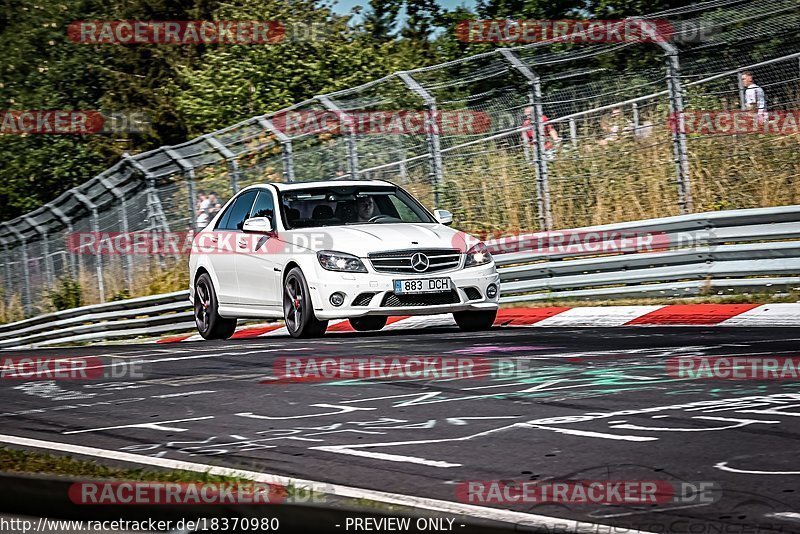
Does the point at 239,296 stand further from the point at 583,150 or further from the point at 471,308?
the point at 583,150

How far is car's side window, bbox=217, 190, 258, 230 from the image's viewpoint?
46.2 feet

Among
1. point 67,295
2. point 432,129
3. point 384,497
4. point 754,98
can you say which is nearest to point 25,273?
point 67,295

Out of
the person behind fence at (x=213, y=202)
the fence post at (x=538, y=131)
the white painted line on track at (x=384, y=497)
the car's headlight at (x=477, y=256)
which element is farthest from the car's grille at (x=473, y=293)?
the person behind fence at (x=213, y=202)

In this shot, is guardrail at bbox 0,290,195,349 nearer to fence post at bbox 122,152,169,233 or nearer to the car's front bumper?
fence post at bbox 122,152,169,233

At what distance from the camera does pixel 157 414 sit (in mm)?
7762

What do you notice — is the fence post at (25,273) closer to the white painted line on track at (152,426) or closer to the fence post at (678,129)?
the fence post at (678,129)

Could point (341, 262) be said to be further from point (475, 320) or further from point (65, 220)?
point (65, 220)

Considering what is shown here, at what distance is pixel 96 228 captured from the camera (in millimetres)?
24578

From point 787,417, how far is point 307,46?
29704 millimetres

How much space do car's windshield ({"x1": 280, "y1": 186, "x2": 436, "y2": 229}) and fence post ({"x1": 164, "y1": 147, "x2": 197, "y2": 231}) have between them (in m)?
7.03

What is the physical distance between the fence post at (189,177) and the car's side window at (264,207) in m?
6.50

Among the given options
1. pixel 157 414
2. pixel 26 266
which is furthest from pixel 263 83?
pixel 157 414

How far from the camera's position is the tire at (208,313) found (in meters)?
14.6

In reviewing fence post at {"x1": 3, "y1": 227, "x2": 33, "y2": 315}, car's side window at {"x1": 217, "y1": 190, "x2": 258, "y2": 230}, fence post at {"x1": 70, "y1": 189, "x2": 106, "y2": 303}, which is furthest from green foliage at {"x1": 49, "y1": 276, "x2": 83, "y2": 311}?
car's side window at {"x1": 217, "y1": 190, "x2": 258, "y2": 230}
